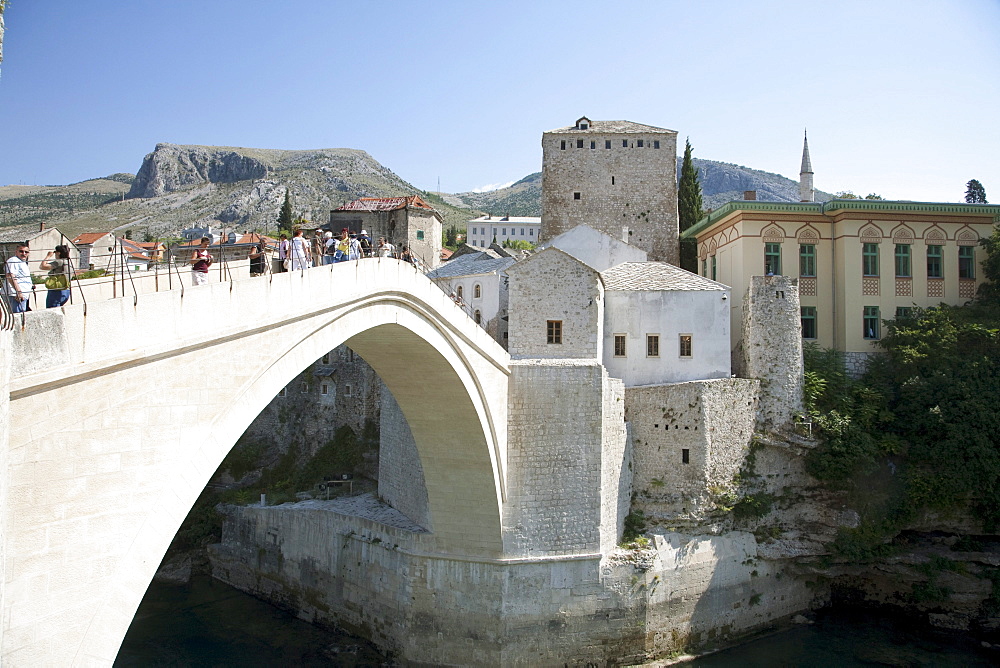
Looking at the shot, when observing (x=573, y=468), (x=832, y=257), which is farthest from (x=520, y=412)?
(x=832, y=257)

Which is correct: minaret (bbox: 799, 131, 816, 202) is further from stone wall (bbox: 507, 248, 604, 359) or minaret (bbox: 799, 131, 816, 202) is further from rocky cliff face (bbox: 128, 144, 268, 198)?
rocky cliff face (bbox: 128, 144, 268, 198)

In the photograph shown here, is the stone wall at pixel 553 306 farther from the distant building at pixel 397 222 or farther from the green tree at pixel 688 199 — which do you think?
the distant building at pixel 397 222

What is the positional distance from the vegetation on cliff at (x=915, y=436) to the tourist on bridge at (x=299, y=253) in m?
16.0

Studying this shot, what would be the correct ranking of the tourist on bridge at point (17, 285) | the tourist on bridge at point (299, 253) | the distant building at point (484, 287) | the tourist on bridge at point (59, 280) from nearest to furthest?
the tourist on bridge at point (17, 285) < the tourist on bridge at point (59, 280) < the tourist on bridge at point (299, 253) < the distant building at point (484, 287)

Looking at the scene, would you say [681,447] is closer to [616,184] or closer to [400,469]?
[400,469]

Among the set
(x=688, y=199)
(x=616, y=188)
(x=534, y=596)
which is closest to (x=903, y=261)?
(x=616, y=188)

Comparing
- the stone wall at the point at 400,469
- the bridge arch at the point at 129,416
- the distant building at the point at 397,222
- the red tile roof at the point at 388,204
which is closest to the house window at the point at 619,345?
the stone wall at the point at 400,469

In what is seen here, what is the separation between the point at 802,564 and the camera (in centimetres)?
2122

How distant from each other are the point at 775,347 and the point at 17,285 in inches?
766

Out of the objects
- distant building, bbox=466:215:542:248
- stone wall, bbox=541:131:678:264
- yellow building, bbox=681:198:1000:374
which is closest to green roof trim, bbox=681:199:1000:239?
yellow building, bbox=681:198:1000:374

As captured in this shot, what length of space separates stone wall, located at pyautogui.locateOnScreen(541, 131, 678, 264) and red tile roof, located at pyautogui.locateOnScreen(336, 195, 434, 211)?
11.0 m

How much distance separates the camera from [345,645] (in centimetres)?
2025

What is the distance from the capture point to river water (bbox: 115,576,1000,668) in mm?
19438

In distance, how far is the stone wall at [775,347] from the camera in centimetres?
2127
